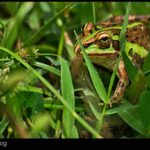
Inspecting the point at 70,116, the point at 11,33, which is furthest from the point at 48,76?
the point at 70,116

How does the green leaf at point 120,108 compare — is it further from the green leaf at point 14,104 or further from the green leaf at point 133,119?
the green leaf at point 14,104

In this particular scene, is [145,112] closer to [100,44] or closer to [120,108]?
[120,108]

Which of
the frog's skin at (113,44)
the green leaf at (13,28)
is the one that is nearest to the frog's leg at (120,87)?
the frog's skin at (113,44)

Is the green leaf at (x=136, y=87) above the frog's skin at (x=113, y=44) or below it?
below

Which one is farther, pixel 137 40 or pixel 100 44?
pixel 137 40

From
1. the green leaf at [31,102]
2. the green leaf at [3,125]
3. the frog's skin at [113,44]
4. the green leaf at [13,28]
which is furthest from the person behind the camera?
the green leaf at [13,28]

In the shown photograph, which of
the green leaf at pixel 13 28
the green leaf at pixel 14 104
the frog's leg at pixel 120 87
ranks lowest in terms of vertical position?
the frog's leg at pixel 120 87

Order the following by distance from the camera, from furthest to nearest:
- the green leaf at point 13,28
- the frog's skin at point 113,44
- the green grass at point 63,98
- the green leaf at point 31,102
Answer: the green leaf at point 13,28 → the frog's skin at point 113,44 → the green leaf at point 31,102 → the green grass at point 63,98

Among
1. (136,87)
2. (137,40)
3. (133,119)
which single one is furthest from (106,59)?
(133,119)
